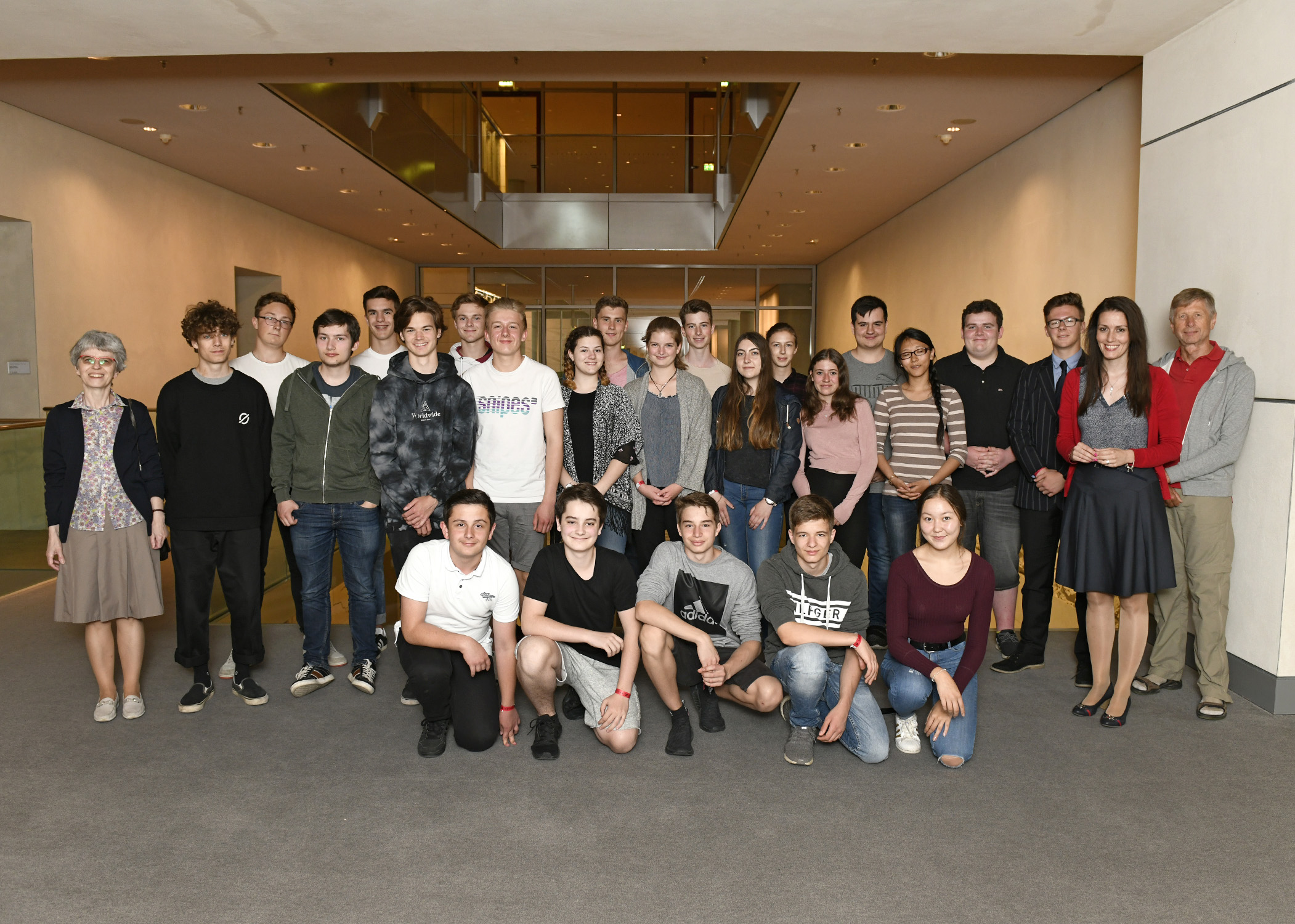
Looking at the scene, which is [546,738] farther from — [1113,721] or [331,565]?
[1113,721]

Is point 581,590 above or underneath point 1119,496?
underneath

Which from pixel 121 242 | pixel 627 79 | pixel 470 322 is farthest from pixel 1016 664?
pixel 121 242

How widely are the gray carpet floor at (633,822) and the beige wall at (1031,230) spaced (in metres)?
3.67

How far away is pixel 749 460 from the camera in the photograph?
4.22 meters

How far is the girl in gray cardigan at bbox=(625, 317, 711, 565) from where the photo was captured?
414cm

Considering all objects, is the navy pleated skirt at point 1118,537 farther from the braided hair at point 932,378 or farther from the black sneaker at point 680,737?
the black sneaker at point 680,737

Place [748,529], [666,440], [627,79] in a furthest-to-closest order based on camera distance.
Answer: [627,79], [748,529], [666,440]

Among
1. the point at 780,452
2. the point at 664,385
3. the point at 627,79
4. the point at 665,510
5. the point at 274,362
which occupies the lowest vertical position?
the point at 665,510

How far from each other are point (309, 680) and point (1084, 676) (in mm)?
3441

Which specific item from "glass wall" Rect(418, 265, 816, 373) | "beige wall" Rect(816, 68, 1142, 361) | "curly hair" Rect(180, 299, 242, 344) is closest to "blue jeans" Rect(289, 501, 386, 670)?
"curly hair" Rect(180, 299, 242, 344)

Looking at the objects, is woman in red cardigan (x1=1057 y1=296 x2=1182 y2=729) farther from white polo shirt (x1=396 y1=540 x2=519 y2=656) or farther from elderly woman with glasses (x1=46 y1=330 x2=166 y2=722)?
elderly woman with glasses (x1=46 y1=330 x2=166 y2=722)

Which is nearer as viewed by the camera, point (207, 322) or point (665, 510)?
point (207, 322)

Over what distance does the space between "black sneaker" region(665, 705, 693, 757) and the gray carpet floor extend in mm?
48

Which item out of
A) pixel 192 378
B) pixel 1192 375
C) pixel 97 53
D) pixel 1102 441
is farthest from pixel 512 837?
pixel 97 53
